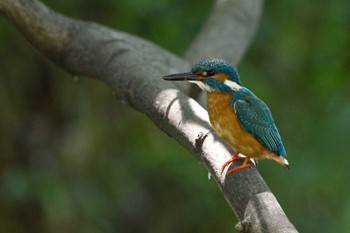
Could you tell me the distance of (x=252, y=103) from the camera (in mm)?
3322

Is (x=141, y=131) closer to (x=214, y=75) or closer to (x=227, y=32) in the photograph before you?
(x=227, y=32)

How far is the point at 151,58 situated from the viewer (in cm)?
407

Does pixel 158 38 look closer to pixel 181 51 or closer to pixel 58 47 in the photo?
pixel 181 51

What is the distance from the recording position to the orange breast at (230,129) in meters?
3.16

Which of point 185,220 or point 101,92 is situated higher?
point 101,92

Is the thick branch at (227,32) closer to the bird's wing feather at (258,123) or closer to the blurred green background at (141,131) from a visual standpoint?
the blurred green background at (141,131)

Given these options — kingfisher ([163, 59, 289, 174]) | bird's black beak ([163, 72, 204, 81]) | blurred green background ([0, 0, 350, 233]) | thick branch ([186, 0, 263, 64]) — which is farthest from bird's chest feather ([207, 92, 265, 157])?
blurred green background ([0, 0, 350, 233])

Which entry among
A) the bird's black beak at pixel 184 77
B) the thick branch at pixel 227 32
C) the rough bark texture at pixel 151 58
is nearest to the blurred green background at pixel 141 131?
the thick branch at pixel 227 32

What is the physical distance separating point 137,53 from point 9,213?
2.29 m

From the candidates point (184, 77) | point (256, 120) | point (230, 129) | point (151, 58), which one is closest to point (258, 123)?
point (256, 120)

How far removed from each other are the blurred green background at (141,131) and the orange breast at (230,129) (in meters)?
1.67

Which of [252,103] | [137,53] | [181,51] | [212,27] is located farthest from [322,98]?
[252,103]

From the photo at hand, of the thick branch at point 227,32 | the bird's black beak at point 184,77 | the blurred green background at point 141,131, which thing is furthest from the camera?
the blurred green background at point 141,131

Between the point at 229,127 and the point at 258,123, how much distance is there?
13 centimetres
